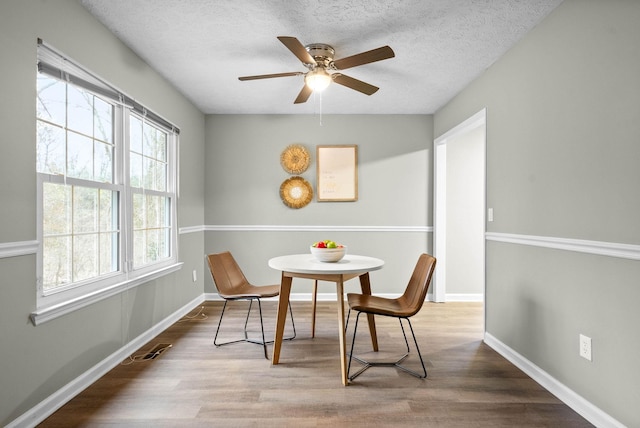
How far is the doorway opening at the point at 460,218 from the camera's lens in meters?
4.61

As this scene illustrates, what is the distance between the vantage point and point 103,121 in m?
2.61

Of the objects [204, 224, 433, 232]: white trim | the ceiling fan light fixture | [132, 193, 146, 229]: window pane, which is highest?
the ceiling fan light fixture

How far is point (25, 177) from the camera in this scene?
183 centimetres

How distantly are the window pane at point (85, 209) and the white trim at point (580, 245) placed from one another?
9.85ft

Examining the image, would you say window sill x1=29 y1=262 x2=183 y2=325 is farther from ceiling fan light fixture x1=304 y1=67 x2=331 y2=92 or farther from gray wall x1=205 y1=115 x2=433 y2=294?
ceiling fan light fixture x1=304 y1=67 x2=331 y2=92

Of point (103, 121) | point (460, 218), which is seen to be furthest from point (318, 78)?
point (460, 218)

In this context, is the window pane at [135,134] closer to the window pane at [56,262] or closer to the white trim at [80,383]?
the window pane at [56,262]

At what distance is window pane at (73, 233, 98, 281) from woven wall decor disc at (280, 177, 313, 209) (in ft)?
8.05

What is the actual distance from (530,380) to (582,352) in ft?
1.74

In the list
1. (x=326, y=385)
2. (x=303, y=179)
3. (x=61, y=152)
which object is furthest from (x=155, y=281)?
(x=303, y=179)

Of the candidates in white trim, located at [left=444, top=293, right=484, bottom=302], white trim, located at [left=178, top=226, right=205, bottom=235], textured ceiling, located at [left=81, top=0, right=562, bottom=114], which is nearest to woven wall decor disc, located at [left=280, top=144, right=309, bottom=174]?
textured ceiling, located at [left=81, top=0, right=562, bottom=114]

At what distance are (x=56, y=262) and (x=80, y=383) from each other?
2.48 feet

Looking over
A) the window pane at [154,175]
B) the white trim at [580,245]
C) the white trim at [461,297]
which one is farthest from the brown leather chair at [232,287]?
the white trim at [461,297]

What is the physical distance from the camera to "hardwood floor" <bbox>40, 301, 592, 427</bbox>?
1955 millimetres
